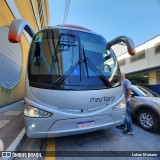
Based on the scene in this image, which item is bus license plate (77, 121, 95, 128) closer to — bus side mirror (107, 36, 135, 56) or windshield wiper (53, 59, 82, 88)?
windshield wiper (53, 59, 82, 88)

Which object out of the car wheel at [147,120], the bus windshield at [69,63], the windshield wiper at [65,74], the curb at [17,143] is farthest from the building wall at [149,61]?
the curb at [17,143]

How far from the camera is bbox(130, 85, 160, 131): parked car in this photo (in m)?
4.67

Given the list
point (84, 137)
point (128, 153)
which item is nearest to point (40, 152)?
point (84, 137)

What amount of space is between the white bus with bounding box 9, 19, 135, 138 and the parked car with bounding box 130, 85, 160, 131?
154 centimetres

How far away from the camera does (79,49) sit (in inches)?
143

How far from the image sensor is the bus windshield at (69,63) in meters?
3.21

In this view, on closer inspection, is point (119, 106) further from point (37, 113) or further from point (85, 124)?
point (37, 113)

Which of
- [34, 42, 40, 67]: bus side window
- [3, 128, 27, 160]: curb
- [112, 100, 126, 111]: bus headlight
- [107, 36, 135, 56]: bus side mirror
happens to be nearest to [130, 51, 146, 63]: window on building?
[107, 36, 135, 56]: bus side mirror

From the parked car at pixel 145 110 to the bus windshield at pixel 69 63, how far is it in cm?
182

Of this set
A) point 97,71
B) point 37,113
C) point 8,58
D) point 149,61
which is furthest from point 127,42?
point 149,61

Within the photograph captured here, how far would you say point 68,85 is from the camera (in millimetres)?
3162

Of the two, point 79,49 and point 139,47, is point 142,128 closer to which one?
point 79,49

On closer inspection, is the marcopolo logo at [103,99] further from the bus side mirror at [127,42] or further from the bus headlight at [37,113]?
the bus side mirror at [127,42]

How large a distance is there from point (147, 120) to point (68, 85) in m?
3.17
